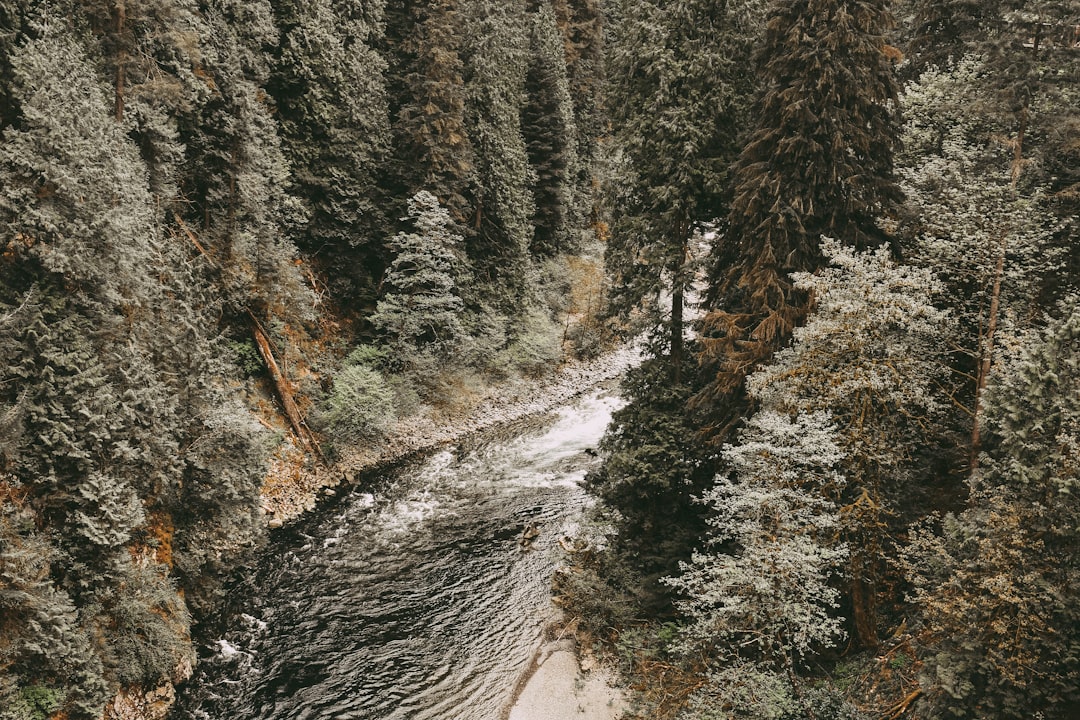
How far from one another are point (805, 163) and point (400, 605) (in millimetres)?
14504

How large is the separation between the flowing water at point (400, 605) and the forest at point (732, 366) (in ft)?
3.86

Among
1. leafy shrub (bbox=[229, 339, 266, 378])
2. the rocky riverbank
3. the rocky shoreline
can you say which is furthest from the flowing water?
leafy shrub (bbox=[229, 339, 266, 378])

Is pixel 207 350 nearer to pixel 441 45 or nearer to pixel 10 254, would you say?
pixel 10 254

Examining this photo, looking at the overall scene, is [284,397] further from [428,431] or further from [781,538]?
[781,538]

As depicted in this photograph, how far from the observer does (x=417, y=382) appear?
28719 millimetres

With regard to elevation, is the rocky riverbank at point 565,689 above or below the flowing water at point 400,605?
below

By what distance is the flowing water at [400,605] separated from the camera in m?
13.5

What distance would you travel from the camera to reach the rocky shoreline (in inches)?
837

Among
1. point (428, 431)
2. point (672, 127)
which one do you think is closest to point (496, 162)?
point (428, 431)

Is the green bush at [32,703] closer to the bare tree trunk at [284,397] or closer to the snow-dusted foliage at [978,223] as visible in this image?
the bare tree trunk at [284,397]

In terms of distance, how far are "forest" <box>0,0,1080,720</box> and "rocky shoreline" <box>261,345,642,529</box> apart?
2.03 metres

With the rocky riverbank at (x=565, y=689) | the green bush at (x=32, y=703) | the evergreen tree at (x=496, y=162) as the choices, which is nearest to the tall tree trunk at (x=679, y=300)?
the rocky riverbank at (x=565, y=689)

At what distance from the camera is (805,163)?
12.8 m

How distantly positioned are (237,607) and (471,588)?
6001 millimetres
